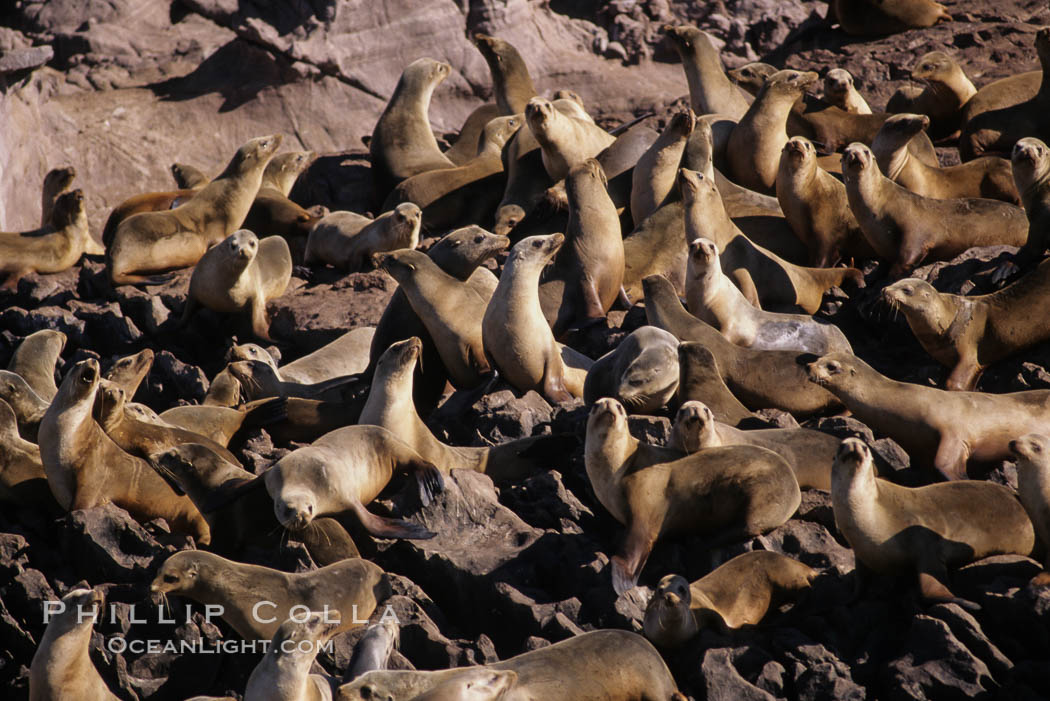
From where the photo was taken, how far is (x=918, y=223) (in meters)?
9.15

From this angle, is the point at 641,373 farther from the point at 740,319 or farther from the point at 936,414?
the point at 936,414

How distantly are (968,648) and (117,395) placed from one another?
4.99 meters

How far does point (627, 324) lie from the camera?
9.18m

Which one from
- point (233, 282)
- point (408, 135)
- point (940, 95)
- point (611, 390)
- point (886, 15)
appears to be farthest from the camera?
point (886, 15)

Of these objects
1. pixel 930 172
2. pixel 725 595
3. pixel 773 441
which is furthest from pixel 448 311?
pixel 930 172

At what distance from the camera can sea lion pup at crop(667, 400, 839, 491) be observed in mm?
6438

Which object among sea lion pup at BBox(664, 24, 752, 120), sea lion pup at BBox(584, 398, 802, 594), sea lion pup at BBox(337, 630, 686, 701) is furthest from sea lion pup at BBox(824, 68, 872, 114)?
sea lion pup at BBox(337, 630, 686, 701)

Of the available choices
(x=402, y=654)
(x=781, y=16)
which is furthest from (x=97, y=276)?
(x=781, y=16)

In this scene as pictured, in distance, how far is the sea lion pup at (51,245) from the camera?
1155cm

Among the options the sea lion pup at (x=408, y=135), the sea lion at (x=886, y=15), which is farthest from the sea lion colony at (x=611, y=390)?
the sea lion at (x=886, y=15)

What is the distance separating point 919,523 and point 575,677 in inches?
69.2

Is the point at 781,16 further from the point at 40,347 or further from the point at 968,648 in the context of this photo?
the point at 968,648

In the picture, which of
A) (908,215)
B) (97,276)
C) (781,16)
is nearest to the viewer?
(908,215)

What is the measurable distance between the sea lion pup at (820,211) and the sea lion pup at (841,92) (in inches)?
101
